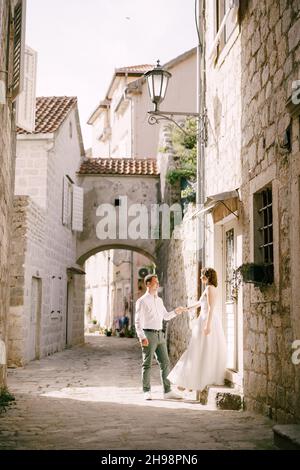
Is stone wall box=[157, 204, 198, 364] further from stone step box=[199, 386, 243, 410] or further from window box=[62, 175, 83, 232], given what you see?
window box=[62, 175, 83, 232]

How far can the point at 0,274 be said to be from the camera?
7203 mm

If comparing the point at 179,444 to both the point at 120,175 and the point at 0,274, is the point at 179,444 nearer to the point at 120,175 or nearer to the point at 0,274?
the point at 0,274

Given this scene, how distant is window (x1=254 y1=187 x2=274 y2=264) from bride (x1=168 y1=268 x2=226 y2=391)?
117cm

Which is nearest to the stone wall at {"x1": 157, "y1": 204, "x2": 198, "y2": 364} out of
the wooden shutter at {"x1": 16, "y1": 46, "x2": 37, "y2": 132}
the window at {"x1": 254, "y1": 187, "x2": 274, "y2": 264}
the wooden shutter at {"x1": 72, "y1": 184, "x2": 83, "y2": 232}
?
the window at {"x1": 254, "y1": 187, "x2": 274, "y2": 264}

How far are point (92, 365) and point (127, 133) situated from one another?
1461 cm

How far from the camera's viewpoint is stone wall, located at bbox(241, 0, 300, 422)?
5.08m

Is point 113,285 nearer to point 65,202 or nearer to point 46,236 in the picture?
point 65,202

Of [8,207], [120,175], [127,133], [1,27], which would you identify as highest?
[127,133]

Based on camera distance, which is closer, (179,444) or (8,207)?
(179,444)

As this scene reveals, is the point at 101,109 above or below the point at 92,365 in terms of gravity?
above

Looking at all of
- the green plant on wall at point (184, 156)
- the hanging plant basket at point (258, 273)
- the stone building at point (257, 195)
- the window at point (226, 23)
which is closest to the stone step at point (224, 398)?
the stone building at point (257, 195)

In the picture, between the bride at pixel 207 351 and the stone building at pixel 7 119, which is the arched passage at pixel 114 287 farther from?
the bride at pixel 207 351
